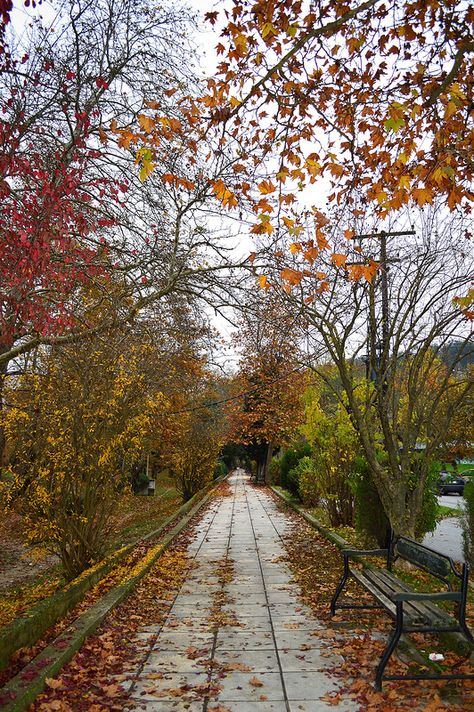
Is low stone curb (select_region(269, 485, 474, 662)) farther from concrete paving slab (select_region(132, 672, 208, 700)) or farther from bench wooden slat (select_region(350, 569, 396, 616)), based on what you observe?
concrete paving slab (select_region(132, 672, 208, 700))

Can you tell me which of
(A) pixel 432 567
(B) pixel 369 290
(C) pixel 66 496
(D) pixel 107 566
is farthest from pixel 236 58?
(D) pixel 107 566

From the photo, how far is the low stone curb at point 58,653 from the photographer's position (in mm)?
3565

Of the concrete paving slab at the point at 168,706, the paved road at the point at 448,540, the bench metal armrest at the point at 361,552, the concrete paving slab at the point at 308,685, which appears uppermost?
the bench metal armrest at the point at 361,552

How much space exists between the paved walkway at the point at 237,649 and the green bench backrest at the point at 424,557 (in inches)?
44.3

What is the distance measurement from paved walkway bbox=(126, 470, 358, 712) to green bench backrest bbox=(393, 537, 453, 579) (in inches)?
44.3

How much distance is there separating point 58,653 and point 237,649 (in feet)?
4.80

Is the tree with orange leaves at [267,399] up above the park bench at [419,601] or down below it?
above

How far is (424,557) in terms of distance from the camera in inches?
200

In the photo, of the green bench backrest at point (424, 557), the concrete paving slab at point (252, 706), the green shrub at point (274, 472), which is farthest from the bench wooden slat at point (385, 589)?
the green shrub at point (274, 472)

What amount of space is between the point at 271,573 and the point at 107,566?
2263mm

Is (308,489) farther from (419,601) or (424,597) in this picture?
(424,597)

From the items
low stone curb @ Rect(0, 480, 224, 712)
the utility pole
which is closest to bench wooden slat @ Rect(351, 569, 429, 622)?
low stone curb @ Rect(0, 480, 224, 712)

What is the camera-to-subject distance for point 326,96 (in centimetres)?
553

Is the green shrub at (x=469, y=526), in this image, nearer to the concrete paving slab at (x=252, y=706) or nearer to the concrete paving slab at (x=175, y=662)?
the concrete paving slab at (x=175, y=662)
